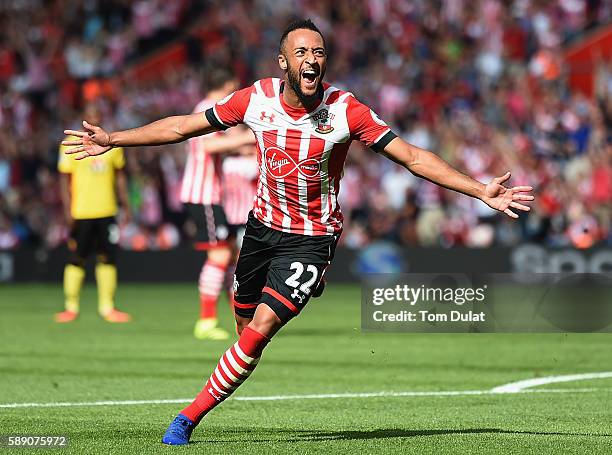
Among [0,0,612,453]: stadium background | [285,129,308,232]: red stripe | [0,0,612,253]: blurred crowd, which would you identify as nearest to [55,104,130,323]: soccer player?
[0,0,612,453]: stadium background

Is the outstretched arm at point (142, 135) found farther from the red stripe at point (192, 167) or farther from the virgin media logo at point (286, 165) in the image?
the red stripe at point (192, 167)

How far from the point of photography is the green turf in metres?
7.36

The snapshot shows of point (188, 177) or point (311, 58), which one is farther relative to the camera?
point (188, 177)

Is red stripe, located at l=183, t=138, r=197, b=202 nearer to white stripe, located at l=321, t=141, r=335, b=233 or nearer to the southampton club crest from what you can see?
white stripe, located at l=321, t=141, r=335, b=233

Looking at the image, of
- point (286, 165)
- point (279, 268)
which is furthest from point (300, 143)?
point (279, 268)

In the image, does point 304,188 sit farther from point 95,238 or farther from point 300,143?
point 95,238

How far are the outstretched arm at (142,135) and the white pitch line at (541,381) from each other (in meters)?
3.30

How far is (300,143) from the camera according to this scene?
748 cm

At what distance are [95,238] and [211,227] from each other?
270cm

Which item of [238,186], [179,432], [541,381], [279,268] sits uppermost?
[279,268]

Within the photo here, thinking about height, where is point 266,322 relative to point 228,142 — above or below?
below

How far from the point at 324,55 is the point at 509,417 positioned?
2.52m

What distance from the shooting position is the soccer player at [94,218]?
15.8m

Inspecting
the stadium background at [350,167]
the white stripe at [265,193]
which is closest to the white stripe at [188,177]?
the stadium background at [350,167]
